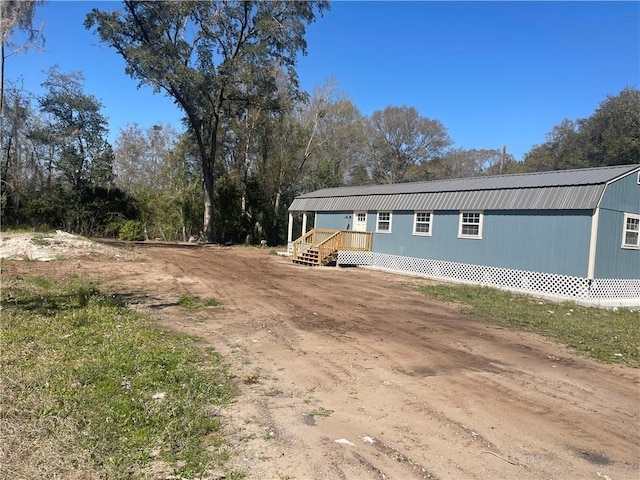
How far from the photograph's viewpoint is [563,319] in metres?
9.59

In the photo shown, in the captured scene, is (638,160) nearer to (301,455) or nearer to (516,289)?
(516,289)

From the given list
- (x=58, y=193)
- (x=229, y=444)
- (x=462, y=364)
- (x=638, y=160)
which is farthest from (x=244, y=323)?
(x=638, y=160)

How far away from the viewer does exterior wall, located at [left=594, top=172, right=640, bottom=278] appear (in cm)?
1236

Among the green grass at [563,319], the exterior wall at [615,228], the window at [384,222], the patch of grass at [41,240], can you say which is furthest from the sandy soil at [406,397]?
the window at [384,222]

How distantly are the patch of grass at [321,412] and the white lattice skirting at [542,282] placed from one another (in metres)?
11.0

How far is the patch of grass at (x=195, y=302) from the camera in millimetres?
8602

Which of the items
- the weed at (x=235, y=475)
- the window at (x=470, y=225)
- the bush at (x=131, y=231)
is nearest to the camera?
the weed at (x=235, y=475)

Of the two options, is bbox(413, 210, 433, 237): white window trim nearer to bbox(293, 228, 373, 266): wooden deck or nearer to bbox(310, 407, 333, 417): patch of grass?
bbox(293, 228, 373, 266): wooden deck

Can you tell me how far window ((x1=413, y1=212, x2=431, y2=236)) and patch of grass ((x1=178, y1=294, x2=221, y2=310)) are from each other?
33.6 feet

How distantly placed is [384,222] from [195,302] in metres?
11.9

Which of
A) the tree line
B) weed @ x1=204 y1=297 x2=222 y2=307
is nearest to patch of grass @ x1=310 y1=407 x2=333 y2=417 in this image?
weed @ x1=204 y1=297 x2=222 y2=307

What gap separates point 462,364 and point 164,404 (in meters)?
3.79

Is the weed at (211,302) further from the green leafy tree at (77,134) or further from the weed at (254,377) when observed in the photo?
the green leafy tree at (77,134)

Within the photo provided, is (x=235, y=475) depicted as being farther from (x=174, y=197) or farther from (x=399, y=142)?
(x=399, y=142)
